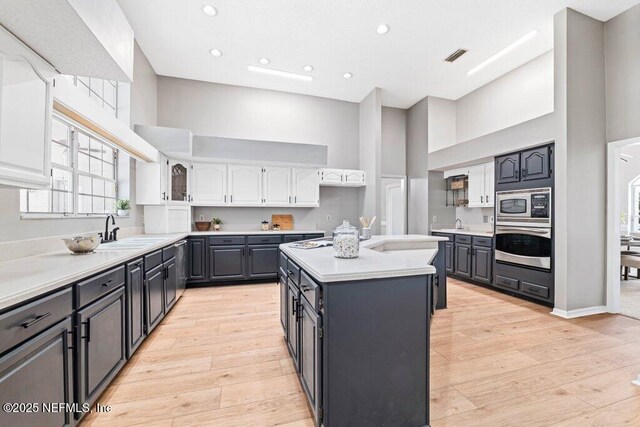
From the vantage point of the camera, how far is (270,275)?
15.4 feet

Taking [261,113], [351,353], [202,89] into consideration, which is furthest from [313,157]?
[351,353]

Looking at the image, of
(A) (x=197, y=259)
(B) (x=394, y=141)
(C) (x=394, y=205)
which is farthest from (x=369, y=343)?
(C) (x=394, y=205)

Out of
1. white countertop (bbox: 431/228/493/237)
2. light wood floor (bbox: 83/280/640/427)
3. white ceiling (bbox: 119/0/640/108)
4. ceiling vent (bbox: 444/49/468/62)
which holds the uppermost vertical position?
ceiling vent (bbox: 444/49/468/62)

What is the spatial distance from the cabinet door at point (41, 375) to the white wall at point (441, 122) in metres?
5.86

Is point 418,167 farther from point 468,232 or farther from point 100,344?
point 100,344

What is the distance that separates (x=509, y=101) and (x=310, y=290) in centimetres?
511

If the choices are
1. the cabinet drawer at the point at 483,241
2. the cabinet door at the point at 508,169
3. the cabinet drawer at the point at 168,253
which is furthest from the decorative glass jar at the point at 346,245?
the cabinet drawer at the point at 483,241

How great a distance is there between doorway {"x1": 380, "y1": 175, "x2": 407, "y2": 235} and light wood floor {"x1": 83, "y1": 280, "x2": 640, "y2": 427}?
327cm

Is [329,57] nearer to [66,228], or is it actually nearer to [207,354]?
[66,228]

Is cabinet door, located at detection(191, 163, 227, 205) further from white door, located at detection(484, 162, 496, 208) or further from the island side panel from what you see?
white door, located at detection(484, 162, 496, 208)

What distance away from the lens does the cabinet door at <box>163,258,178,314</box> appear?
A: 304 centimetres

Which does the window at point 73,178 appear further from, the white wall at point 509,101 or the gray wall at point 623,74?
the white wall at point 509,101

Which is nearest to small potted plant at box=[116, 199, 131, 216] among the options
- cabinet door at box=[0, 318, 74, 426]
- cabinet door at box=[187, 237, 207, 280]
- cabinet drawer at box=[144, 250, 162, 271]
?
cabinet door at box=[187, 237, 207, 280]

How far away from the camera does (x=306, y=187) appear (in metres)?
5.13
